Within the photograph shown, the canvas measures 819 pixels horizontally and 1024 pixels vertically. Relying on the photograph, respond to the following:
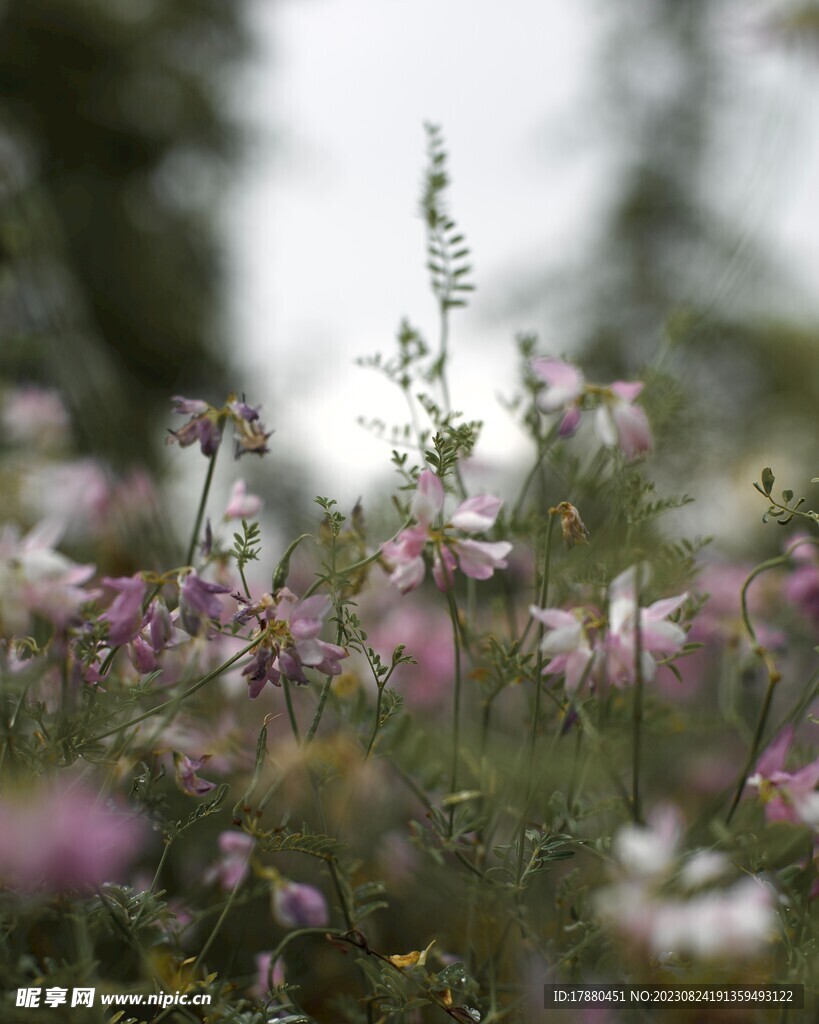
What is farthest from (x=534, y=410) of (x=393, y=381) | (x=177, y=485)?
(x=177, y=485)

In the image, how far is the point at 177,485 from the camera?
1255 millimetres

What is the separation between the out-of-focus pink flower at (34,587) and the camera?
1.25ft

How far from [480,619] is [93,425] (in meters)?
0.40

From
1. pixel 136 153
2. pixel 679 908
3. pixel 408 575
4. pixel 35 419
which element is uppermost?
pixel 136 153

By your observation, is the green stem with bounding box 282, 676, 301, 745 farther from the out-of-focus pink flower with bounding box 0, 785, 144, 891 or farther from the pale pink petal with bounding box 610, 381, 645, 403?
the pale pink petal with bounding box 610, 381, 645, 403

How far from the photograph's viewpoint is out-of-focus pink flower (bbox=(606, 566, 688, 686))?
42 cm

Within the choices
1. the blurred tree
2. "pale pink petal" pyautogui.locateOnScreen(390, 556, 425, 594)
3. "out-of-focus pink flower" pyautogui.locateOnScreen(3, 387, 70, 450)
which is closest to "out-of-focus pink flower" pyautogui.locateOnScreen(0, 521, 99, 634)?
"pale pink petal" pyautogui.locateOnScreen(390, 556, 425, 594)

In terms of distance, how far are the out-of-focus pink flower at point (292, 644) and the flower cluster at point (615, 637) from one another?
8 cm

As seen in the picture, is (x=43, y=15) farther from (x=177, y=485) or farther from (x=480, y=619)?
(x=480, y=619)

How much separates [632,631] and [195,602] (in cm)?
17

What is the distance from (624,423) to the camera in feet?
1.47

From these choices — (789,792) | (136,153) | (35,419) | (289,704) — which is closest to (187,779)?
(289,704)

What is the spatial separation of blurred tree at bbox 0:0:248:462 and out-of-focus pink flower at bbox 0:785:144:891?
16.8 ft

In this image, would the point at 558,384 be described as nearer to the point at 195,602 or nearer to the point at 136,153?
the point at 195,602
